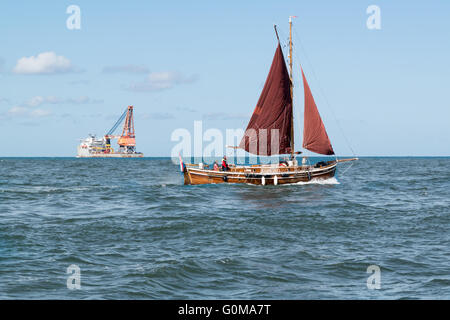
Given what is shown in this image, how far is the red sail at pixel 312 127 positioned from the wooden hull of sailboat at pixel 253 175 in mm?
2305

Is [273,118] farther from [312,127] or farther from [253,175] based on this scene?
[253,175]

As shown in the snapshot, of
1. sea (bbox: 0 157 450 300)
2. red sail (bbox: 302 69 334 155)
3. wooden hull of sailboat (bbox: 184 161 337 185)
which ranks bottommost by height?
sea (bbox: 0 157 450 300)

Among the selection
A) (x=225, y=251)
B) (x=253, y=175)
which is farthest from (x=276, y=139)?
(x=225, y=251)

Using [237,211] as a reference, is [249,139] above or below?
above

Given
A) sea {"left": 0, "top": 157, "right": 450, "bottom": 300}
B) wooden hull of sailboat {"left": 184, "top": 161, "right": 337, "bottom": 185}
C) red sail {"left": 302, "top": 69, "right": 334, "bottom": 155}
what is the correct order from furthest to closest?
red sail {"left": 302, "top": 69, "right": 334, "bottom": 155} → wooden hull of sailboat {"left": 184, "top": 161, "right": 337, "bottom": 185} → sea {"left": 0, "top": 157, "right": 450, "bottom": 300}

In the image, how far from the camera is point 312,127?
1678 inches

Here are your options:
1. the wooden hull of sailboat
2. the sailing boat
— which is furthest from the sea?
the sailing boat

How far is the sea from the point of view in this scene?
1137 centimetres

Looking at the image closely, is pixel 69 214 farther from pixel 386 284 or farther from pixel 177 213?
pixel 386 284

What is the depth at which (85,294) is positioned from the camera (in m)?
10.8

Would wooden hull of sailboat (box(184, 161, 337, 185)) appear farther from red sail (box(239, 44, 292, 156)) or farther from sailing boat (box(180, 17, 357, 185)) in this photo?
red sail (box(239, 44, 292, 156))

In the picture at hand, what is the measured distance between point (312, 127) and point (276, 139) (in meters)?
3.51
